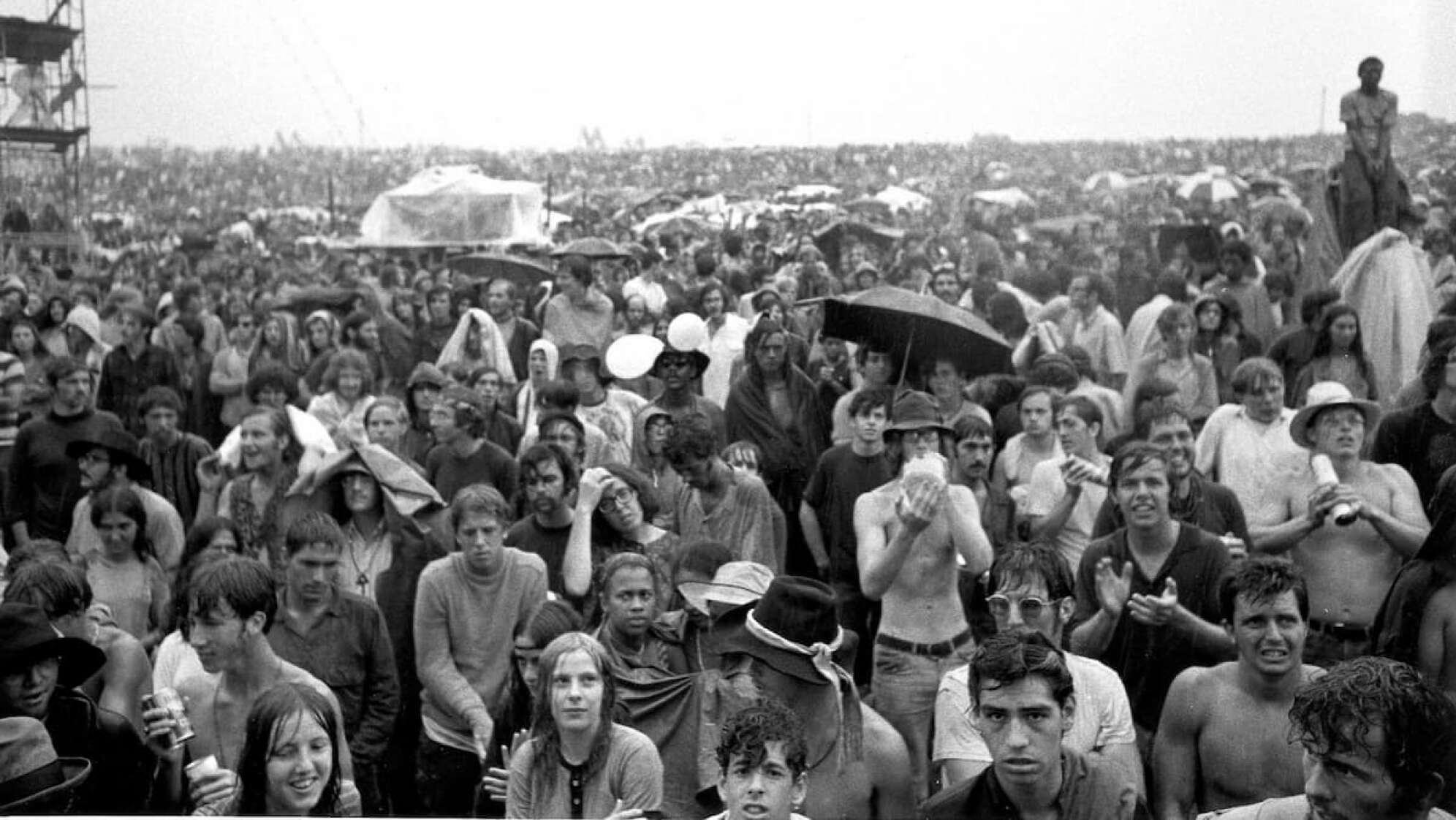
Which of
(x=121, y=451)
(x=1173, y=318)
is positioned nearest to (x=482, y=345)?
(x=121, y=451)

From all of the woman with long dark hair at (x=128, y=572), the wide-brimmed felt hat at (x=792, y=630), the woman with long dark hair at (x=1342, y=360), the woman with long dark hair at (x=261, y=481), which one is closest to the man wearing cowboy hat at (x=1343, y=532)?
the wide-brimmed felt hat at (x=792, y=630)

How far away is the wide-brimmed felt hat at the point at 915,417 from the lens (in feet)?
23.0

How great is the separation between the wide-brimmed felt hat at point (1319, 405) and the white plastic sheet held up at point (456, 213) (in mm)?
16621

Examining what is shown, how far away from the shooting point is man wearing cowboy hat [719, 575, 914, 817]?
4957 millimetres

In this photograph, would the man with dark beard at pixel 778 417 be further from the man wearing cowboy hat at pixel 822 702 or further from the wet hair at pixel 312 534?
the man wearing cowboy hat at pixel 822 702

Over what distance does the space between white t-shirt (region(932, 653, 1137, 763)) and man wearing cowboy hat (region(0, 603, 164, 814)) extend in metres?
2.26

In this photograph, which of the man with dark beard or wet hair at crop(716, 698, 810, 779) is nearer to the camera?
wet hair at crop(716, 698, 810, 779)

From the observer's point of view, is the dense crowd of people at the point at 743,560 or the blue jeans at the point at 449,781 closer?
the dense crowd of people at the point at 743,560

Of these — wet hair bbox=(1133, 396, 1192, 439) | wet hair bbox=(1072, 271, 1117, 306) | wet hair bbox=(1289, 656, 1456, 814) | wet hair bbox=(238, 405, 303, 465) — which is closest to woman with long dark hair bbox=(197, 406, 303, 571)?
wet hair bbox=(238, 405, 303, 465)

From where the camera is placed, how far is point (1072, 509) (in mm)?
7180

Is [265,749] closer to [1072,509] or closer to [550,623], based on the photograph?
[550,623]

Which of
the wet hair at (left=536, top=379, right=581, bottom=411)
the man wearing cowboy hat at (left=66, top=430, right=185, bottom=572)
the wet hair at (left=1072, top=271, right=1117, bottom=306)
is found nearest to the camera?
the man wearing cowboy hat at (left=66, top=430, right=185, bottom=572)

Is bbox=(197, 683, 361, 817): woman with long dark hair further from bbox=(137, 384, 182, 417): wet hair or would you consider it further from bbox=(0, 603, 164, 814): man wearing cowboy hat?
bbox=(137, 384, 182, 417): wet hair

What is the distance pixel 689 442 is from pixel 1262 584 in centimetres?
276
